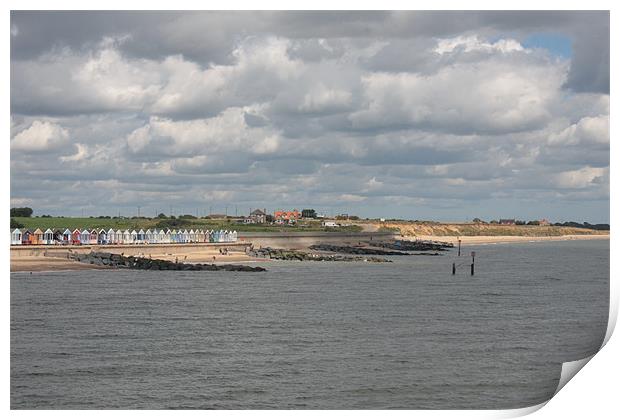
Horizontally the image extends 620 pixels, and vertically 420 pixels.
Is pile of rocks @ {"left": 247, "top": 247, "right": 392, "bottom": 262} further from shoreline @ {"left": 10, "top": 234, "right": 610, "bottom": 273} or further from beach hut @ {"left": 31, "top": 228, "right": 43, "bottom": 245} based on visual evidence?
beach hut @ {"left": 31, "top": 228, "right": 43, "bottom": 245}

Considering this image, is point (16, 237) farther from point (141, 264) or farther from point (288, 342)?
point (288, 342)

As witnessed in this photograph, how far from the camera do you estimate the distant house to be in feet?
487

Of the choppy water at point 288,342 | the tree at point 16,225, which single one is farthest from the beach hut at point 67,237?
the choppy water at point 288,342

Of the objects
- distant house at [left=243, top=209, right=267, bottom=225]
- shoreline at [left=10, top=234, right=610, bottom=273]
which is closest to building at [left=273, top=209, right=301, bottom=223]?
distant house at [left=243, top=209, right=267, bottom=225]

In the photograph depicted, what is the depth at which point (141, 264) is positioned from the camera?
69938 millimetres

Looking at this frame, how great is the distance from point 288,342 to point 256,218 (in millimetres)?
120915

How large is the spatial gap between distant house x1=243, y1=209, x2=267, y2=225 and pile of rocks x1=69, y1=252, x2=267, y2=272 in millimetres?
72622

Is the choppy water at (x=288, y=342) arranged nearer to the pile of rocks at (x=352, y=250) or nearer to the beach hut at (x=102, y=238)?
the beach hut at (x=102, y=238)

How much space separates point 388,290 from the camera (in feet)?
179

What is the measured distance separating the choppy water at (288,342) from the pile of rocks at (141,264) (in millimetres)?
9554

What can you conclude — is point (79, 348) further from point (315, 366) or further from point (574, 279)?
point (574, 279)

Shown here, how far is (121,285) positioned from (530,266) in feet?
153

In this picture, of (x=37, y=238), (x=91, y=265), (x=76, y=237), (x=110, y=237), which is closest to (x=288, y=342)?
(x=91, y=265)
